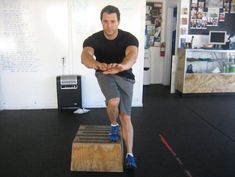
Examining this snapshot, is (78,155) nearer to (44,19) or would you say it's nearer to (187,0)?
(44,19)

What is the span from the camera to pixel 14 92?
446 cm

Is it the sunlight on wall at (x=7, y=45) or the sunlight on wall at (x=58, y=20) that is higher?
the sunlight on wall at (x=58, y=20)

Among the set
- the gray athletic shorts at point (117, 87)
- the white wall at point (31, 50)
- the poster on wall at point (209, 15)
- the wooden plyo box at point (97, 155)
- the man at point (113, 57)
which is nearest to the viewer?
the man at point (113, 57)

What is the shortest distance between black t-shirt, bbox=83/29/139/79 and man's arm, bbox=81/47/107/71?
53 mm

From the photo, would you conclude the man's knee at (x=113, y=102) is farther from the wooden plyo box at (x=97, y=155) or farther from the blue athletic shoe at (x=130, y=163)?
the blue athletic shoe at (x=130, y=163)

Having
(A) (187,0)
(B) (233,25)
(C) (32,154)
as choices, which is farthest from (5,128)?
(B) (233,25)

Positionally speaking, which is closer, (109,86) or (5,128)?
(109,86)

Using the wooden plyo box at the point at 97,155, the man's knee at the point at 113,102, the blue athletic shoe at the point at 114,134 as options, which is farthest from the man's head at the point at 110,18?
the wooden plyo box at the point at 97,155

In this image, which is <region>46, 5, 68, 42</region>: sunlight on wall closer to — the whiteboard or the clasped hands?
the whiteboard

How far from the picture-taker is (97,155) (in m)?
2.42

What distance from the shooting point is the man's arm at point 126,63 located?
203cm

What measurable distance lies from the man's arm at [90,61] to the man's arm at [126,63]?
0.06 m

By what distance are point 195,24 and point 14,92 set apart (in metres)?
3.96

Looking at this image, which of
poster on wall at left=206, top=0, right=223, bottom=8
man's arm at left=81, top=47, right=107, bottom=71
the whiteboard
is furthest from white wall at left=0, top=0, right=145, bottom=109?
man's arm at left=81, top=47, right=107, bottom=71
